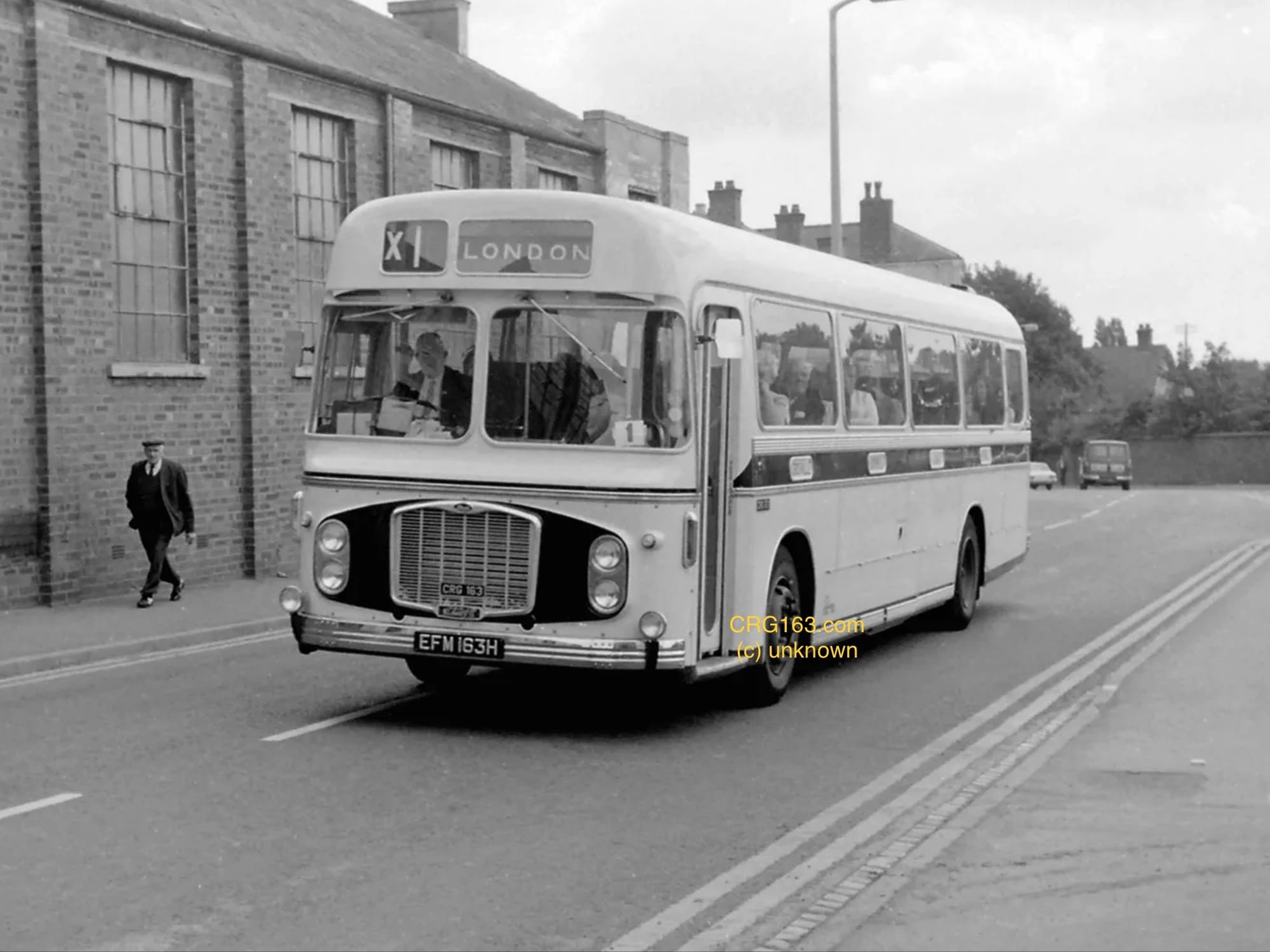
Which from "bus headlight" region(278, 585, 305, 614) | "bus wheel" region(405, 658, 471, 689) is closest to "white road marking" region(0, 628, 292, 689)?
"bus wheel" region(405, 658, 471, 689)

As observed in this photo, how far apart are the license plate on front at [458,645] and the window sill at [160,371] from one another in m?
9.61

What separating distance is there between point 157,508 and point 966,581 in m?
7.68

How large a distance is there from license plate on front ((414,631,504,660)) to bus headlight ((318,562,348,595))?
1.90 ft

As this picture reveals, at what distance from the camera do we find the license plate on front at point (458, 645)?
9781 mm

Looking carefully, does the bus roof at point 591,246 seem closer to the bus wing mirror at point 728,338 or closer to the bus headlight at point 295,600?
the bus wing mirror at point 728,338

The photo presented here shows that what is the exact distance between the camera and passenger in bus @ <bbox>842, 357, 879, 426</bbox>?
12.5 metres

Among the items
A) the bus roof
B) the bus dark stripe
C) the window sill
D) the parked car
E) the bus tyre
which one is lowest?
the parked car

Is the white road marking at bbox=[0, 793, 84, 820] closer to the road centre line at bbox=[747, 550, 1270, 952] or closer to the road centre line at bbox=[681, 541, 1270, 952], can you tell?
the road centre line at bbox=[681, 541, 1270, 952]

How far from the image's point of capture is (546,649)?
9711mm

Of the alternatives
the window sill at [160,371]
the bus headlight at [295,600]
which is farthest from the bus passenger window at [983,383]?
the window sill at [160,371]

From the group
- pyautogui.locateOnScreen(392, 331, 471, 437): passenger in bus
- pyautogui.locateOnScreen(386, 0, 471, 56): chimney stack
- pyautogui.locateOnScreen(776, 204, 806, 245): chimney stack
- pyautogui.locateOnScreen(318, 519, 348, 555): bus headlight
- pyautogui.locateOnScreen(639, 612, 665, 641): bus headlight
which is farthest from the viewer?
pyautogui.locateOnScreen(776, 204, 806, 245): chimney stack

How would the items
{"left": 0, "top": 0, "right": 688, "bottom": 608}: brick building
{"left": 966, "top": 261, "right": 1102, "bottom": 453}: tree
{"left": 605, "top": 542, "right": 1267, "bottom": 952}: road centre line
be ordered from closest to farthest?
1. {"left": 605, "top": 542, "right": 1267, "bottom": 952}: road centre line
2. {"left": 0, "top": 0, "right": 688, "bottom": 608}: brick building
3. {"left": 966, "top": 261, "right": 1102, "bottom": 453}: tree

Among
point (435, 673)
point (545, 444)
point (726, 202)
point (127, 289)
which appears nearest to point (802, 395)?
point (545, 444)

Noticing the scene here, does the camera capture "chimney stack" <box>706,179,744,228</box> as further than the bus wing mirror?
Yes
